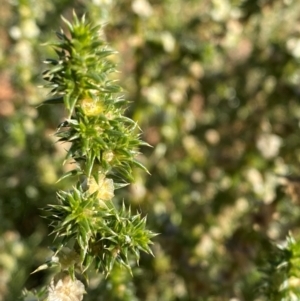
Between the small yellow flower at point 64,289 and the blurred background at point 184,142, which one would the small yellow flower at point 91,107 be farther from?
the blurred background at point 184,142

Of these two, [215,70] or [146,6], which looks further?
[215,70]

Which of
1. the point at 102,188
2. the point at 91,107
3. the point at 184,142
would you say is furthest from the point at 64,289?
the point at 184,142

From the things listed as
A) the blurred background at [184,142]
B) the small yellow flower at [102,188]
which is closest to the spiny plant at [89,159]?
the small yellow flower at [102,188]

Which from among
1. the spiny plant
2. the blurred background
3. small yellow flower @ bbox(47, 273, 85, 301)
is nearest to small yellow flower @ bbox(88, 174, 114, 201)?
the spiny plant

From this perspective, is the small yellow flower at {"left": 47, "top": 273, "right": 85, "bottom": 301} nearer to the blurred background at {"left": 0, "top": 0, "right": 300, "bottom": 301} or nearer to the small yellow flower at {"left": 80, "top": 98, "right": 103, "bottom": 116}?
the small yellow flower at {"left": 80, "top": 98, "right": 103, "bottom": 116}

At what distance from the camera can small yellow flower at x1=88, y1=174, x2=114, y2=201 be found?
35.0 inches

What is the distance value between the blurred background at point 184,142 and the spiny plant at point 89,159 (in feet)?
2.46

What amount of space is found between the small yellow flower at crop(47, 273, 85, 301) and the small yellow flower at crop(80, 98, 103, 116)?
0.24m

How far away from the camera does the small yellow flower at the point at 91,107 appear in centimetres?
87

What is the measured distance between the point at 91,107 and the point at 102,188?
0.12 m

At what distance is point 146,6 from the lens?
1860 mm

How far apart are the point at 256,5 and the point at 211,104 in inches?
21.8

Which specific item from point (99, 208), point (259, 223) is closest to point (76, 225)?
point (99, 208)

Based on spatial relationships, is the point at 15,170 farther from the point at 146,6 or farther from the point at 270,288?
the point at 270,288
